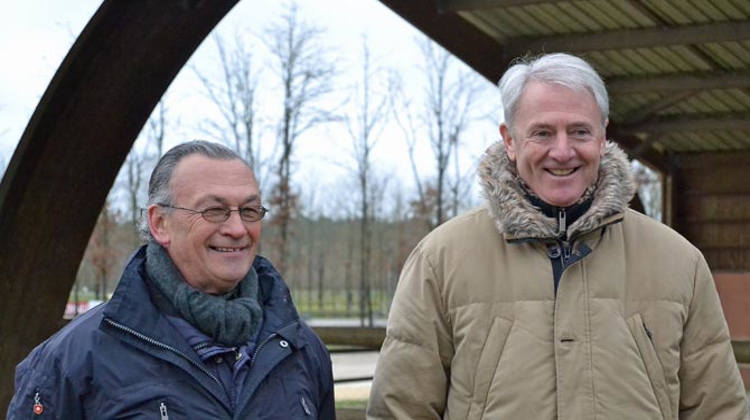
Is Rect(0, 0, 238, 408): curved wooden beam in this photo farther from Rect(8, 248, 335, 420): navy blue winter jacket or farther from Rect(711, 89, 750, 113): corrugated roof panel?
Rect(711, 89, 750, 113): corrugated roof panel

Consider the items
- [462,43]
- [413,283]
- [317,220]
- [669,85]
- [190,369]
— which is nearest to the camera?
[190,369]

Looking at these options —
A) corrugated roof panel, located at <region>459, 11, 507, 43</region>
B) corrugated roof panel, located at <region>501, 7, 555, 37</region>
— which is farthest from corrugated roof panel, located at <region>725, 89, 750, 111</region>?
corrugated roof panel, located at <region>459, 11, 507, 43</region>

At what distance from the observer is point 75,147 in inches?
216

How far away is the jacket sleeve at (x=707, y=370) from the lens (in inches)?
105

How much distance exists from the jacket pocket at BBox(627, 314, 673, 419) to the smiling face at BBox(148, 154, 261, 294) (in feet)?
2.88

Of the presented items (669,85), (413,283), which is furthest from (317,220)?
(413,283)

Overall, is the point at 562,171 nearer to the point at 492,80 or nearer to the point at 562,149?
the point at 562,149

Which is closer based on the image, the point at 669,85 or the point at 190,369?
the point at 190,369

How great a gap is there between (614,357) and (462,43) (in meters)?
7.24

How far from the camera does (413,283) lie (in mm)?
2701

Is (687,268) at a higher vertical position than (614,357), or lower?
higher

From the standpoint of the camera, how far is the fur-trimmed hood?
2623 mm

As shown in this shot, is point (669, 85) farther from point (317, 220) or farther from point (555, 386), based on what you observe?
point (317, 220)

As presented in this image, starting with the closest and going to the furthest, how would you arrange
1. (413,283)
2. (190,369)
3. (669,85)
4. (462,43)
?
(190,369) → (413,283) → (462,43) → (669,85)
